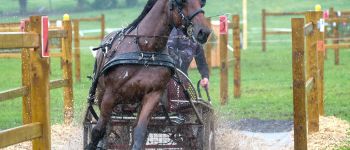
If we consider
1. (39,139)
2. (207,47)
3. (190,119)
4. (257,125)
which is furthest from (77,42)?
(39,139)

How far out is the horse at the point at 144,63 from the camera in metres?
8.12

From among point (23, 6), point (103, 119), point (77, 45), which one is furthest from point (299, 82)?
point (23, 6)

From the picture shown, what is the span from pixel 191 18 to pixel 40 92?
5.55ft

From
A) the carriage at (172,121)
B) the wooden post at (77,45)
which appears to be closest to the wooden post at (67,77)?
the carriage at (172,121)

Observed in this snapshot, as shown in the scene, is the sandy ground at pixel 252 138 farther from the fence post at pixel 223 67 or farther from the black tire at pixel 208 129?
the fence post at pixel 223 67

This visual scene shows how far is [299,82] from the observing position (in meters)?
8.56

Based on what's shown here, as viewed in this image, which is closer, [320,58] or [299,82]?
[299,82]

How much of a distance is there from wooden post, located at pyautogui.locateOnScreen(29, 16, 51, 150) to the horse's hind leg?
1438 mm

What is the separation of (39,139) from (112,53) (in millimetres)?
1758

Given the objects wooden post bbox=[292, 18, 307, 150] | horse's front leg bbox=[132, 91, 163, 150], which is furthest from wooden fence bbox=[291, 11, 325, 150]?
horse's front leg bbox=[132, 91, 163, 150]

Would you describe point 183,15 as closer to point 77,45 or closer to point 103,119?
point 103,119

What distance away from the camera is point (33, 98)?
6.88 metres

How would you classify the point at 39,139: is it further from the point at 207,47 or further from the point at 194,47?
the point at 207,47

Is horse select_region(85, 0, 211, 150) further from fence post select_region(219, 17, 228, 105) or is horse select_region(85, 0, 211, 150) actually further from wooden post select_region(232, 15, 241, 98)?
wooden post select_region(232, 15, 241, 98)
